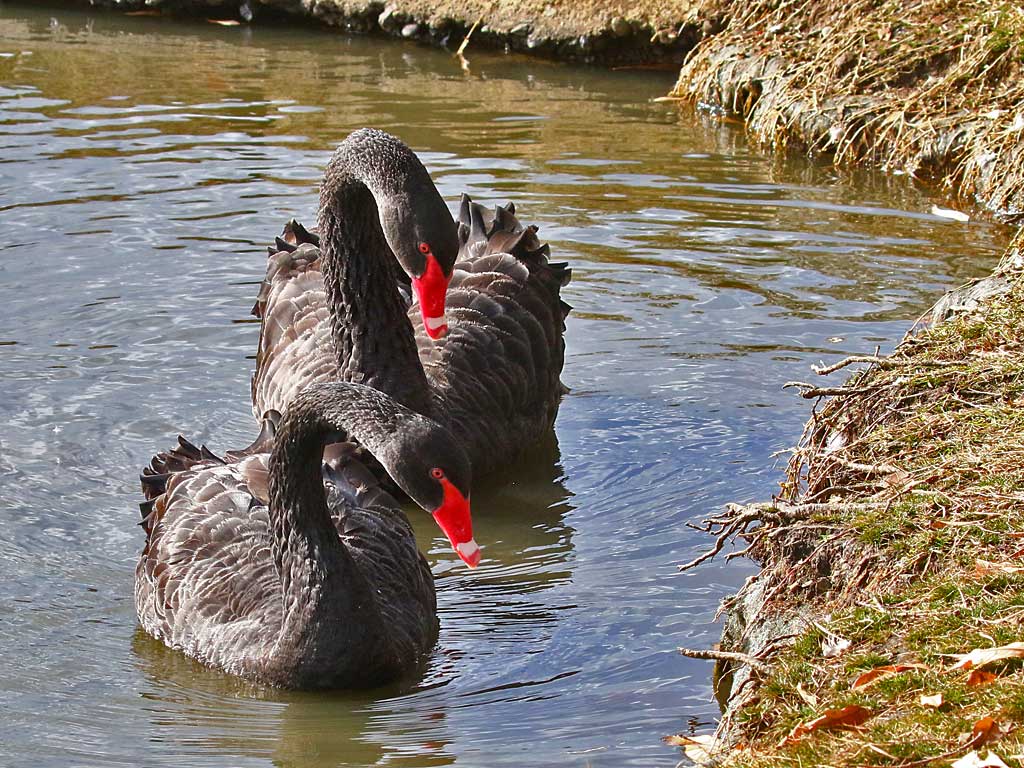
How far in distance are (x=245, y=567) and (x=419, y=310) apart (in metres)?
2.00

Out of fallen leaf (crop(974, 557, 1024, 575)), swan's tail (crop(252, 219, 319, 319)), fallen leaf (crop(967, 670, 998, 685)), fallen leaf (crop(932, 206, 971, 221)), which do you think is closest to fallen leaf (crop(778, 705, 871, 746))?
fallen leaf (crop(967, 670, 998, 685))

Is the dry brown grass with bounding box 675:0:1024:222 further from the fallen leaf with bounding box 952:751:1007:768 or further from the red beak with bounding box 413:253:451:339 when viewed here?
the fallen leaf with bounding box 952:751:1007:768

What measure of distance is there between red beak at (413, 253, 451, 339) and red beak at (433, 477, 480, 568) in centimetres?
172

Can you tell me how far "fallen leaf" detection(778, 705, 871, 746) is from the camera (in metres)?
3.64

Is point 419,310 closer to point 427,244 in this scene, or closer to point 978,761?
point 427,244

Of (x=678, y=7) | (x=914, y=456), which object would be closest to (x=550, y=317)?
(x=914, y=456)

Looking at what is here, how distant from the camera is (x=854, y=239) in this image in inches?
377

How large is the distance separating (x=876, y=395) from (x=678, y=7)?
9.20m

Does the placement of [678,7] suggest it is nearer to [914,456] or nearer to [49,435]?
[49,435]

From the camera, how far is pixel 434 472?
180 inches

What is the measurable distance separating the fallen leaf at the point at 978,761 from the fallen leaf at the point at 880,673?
527 millimetres

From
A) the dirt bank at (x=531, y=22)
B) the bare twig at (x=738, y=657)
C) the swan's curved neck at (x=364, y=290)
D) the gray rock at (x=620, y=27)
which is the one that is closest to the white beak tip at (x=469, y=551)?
the bare twig at (x=738, y=657)

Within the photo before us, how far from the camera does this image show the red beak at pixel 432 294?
6.20 metres

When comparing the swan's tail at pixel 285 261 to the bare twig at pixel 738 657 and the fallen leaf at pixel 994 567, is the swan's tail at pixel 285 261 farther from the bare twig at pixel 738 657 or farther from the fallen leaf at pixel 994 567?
the fallen leaf at pixel 994 567
